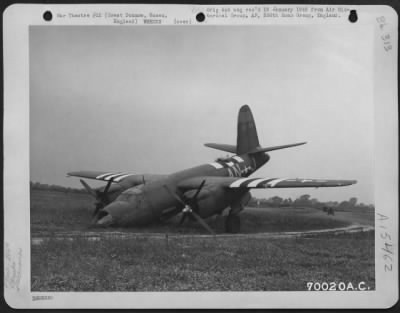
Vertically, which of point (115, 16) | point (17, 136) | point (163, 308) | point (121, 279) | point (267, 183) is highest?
point (115, 16)

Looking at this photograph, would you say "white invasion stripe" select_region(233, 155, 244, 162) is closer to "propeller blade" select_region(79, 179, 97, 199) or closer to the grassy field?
the grassy field

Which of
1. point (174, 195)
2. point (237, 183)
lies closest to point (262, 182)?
point (237, 183)

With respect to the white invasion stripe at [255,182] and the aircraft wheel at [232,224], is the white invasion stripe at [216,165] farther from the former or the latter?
the white invasion stripe at [255,182]

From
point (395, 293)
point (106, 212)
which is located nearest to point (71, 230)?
point (106, 212)

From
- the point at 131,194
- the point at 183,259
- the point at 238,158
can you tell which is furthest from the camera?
the point at 238,158

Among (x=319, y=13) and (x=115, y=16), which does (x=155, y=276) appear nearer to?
(x=115, y=16)

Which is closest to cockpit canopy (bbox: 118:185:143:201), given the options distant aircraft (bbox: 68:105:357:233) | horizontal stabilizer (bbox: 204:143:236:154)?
distant aircraft (bbox: 68:105:357:233)

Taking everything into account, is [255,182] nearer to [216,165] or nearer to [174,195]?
[174,195]
